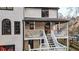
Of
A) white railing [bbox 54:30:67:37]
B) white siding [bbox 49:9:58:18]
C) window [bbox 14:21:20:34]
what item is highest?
white siding [bbox 49:9:58:18]

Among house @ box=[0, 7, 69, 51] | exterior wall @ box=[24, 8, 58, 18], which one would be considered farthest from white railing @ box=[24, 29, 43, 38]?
exterior wall @ box=[24, 8, 58, 18]

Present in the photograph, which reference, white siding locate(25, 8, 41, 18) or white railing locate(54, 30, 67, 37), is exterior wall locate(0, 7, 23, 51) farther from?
white railing locate(54, 30, 67, 37)

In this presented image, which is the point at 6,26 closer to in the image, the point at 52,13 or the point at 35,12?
the point at 35,12

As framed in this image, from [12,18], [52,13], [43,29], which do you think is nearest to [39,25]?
[43,29]

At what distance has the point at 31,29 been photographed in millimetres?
1409

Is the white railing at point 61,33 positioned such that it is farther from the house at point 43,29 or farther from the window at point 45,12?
the window at point 45,12

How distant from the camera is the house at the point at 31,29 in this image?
1.37 metres

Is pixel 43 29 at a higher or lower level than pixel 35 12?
lower

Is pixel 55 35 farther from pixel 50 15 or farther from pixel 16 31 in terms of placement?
pixel 16 31

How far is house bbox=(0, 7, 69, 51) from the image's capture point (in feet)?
4.51

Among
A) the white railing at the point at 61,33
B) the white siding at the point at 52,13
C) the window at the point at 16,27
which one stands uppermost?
the white siding at the point at 52,13

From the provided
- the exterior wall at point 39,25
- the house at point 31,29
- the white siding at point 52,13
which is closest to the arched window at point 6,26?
the house at point 31,29

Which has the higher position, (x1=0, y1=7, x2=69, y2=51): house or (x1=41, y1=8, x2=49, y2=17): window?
(x1=41, y1=8, x2=49, y2=17): window
